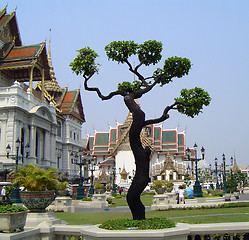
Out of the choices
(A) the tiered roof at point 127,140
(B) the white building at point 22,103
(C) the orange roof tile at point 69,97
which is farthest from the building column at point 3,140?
(A) the tiered roof at point 127,140

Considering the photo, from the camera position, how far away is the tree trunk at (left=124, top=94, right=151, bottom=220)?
22.8 ft

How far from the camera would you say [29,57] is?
40.7 metres

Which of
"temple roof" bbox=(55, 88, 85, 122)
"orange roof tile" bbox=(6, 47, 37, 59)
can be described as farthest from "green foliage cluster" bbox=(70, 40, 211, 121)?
"temple roof" bbox=(55, 88, 85, 122)

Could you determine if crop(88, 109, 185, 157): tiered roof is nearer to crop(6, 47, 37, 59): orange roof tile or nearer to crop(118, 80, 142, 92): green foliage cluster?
crop(6, 47, 37, 59): orange roof tile

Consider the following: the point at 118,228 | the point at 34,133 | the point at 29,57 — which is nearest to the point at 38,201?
the point at 118,228

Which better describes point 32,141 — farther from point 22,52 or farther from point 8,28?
point 8,28

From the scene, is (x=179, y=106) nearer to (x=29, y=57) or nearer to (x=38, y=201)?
(x=38, y=201)

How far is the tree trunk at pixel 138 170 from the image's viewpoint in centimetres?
695

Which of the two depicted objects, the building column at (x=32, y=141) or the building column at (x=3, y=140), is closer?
the building column at (x=3, y=140)

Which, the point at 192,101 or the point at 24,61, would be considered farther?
the point at 24,61

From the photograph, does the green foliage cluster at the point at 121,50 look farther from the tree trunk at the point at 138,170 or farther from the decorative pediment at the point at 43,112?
Result: the decorative pediment at the point at 43,112

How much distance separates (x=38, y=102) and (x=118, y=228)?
1480 inches

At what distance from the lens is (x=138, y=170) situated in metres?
7.09

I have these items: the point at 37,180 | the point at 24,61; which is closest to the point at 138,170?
the point at 37,180
